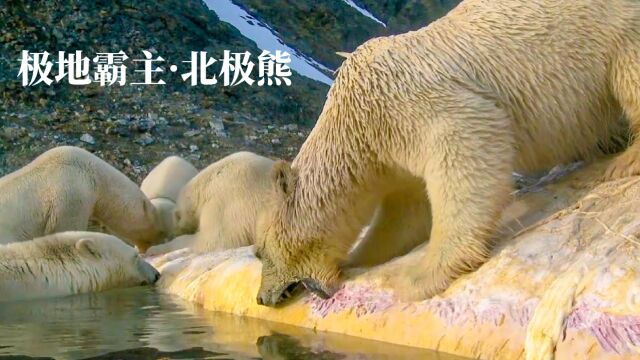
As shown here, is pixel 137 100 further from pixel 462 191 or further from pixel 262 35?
pixel 462 191

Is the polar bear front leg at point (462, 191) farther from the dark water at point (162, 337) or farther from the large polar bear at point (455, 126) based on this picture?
the dark water at point (162, 337)

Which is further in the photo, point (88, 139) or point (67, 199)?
point (88, 139)

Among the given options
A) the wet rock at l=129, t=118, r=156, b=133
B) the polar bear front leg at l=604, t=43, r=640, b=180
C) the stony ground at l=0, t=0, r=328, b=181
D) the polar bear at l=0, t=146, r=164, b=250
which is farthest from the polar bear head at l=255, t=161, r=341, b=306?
the wet rock at l=129, t=118, r=156, b=133

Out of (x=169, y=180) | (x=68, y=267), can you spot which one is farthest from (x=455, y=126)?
(x=169, y=180)

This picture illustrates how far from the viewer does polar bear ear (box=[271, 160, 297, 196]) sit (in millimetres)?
6617

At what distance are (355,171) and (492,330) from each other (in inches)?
59.2

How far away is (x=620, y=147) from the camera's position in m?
6.63

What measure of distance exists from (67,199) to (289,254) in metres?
6.23

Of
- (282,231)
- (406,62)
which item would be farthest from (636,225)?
(282,231)

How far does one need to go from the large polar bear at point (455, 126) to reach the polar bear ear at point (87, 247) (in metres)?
3.83

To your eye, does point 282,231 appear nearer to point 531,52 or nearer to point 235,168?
point 531,52

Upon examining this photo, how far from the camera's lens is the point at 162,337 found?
636cm

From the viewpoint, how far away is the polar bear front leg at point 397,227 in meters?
6.95

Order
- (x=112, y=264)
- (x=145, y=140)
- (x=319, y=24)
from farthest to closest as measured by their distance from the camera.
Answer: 1. (x=319, y=24)
2. (x=145, y=140)
3. (x=112, y=264)
